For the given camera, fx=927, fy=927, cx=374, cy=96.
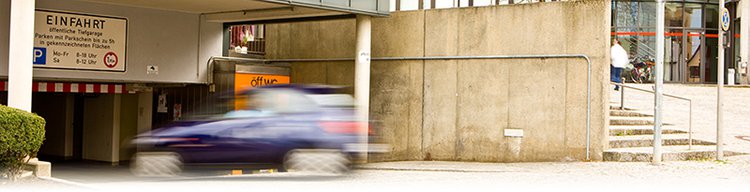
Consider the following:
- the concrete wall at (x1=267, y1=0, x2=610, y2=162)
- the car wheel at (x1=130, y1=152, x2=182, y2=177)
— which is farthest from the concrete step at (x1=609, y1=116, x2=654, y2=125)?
the car wheel at (x1=130, y1=152, x2=182, y2=177)

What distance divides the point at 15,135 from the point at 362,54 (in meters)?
7.53

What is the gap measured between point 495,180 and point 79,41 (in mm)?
9292

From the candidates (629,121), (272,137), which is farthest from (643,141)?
(272,137)

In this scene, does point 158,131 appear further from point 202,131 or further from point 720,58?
point 720,58

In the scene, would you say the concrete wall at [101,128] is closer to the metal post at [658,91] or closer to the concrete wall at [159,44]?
the concrete wall at [159,44]

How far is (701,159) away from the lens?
15.7 m

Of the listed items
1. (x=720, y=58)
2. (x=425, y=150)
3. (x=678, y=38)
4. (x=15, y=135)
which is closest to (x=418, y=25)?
(x=425, y=150)

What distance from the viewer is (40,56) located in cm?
1750

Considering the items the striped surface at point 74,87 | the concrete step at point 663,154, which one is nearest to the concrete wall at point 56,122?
the striped surface at point 74,87

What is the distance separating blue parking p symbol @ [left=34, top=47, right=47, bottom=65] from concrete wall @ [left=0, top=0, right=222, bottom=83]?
0.48 ft

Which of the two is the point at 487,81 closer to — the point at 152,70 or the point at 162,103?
the point at 152,70

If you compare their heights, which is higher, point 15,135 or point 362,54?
point 362,54

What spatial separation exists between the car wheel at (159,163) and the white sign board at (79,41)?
600 centimetres

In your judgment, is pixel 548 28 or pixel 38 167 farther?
pixel 548 28
